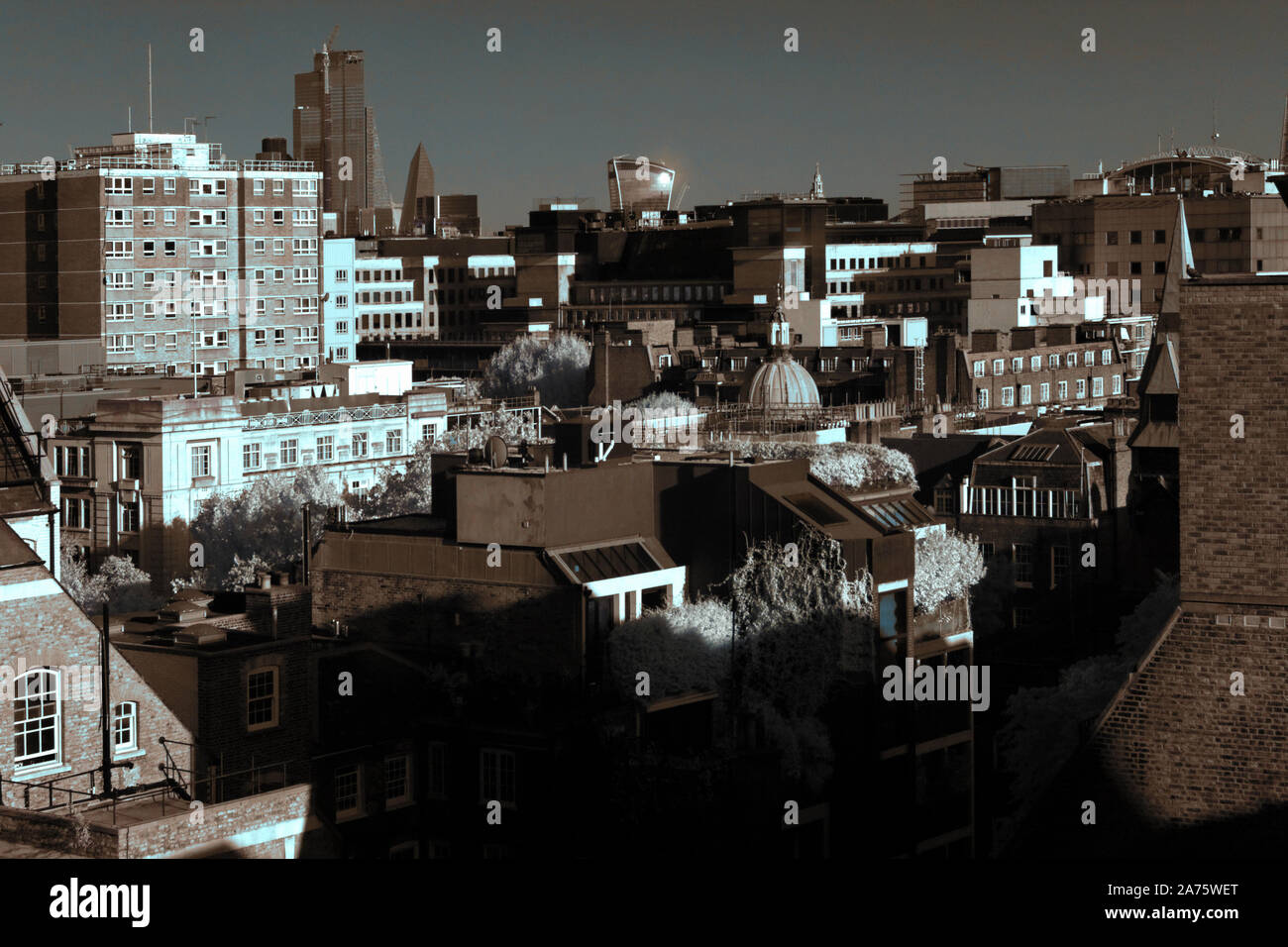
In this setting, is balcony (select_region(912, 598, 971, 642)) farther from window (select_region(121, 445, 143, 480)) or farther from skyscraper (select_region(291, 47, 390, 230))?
skyscraper (select_region(291, 47, 390, 230))

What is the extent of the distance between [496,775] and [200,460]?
31.4 metres

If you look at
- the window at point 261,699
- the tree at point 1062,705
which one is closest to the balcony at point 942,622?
the tree at point 1062,705

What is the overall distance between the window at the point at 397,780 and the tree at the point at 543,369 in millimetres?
72599

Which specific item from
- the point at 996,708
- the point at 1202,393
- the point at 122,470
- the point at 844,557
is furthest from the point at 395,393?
the point at 1202,393

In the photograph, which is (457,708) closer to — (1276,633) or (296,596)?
(296,596)

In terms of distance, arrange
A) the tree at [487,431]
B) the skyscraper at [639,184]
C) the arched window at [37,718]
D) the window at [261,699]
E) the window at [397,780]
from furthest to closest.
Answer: the skyscraper at [639,184] → the tree at [487,431] → the window at [397,780] → the window at [261,699] → the arched window at [37,718]

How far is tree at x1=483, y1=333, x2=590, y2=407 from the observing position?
4299 inches

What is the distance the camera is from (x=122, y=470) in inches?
2436

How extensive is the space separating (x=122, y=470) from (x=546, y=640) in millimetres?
28065

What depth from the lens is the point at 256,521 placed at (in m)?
59.9

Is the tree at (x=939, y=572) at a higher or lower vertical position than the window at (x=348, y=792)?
higher

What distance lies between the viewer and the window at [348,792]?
32.0 m

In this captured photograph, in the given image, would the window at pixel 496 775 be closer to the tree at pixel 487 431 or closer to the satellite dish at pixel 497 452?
the satellite dish at pixel 497 452

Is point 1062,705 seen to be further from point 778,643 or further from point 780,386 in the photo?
point 780,386
